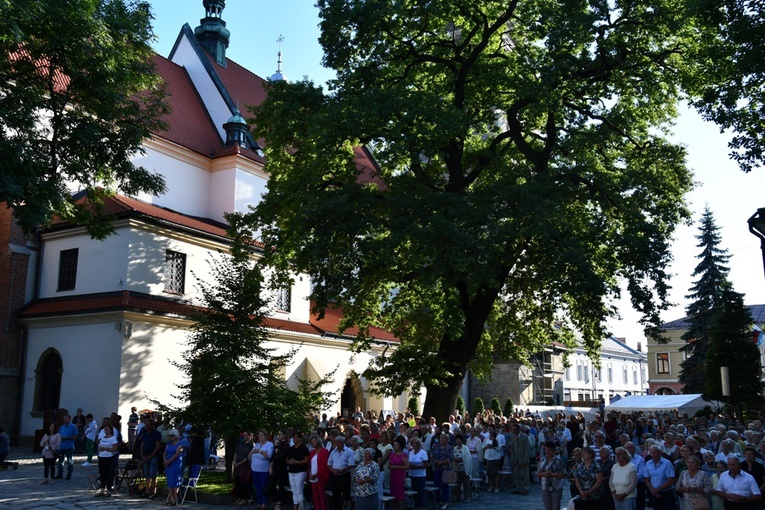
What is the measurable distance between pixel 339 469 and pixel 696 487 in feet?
20.1

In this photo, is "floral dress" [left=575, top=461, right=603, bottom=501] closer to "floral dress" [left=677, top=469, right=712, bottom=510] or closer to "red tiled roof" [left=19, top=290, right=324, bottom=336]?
"floral dress" [left=677, top=469, right=712, bottom=510]

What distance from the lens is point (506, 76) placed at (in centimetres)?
2036

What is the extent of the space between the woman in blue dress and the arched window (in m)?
12.9

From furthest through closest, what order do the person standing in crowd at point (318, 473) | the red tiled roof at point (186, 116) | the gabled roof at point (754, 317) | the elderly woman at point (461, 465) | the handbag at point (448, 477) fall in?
1. the gabled roof at point (754, 317)
2. the red tiled roof at point (186, 116)
3. the elderly woman at point (461, 465)
4. the handbag at point (448, 477)
5. the person standing in crowd at point (318, 473)

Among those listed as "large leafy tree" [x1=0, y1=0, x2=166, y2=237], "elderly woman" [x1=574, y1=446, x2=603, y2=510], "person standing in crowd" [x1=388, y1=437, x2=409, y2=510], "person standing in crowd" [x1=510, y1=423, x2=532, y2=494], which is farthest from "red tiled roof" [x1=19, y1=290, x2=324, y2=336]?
"elderly woman" [x1=574, y1=446, x2=603, y2=510]

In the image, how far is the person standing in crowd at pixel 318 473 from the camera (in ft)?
Result: 43.7

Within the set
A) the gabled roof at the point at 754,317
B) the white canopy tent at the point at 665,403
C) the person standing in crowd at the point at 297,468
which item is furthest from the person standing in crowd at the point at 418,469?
the gabled roof at the point at 754,317

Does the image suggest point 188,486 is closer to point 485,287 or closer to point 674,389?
point 485,287

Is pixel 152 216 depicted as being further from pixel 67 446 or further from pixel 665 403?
pixel 665 403

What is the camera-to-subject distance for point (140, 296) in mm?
25672

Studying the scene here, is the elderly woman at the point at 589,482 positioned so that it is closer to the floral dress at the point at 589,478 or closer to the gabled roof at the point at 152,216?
the floral dress at the point at 589,478

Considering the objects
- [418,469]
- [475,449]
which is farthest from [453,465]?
[475,449]

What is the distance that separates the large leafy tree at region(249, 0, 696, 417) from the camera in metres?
18.1

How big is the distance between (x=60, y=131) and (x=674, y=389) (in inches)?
2693
